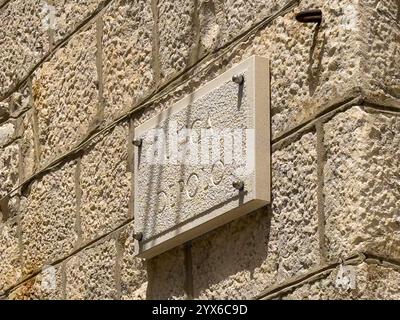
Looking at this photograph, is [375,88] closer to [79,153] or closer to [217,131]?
[217,131]

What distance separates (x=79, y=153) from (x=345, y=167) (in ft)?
4.38

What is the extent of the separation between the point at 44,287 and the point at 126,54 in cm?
76

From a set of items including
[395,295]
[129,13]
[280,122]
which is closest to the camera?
[395,295]

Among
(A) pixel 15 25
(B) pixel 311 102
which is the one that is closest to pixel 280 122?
(B) pixel 311 102

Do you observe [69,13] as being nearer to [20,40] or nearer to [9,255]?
[20,40]

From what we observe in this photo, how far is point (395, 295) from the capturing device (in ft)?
13.2

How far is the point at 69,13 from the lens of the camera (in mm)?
5488

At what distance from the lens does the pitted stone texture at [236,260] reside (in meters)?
4.30

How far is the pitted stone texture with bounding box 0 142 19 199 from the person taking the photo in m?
5.67

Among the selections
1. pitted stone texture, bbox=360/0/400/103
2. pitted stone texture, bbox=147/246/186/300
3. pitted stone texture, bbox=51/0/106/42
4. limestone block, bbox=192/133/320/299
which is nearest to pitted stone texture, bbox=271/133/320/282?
limestone block, bbox=192/133/320/299

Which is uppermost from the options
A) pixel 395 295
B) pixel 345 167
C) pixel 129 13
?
pixel 129 13

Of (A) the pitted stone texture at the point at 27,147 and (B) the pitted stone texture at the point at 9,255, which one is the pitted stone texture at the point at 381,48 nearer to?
(A) the pitted stone texture at the point at 27,147
